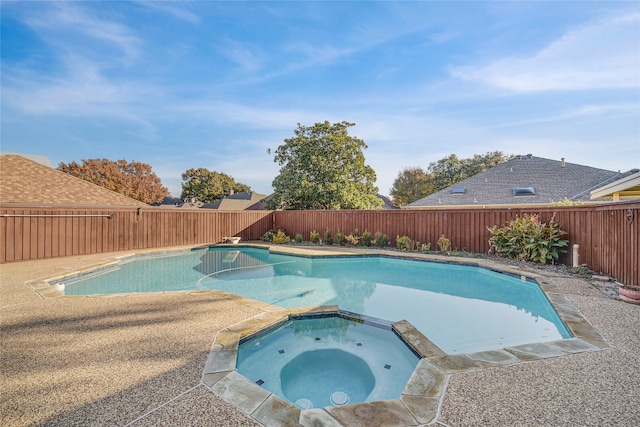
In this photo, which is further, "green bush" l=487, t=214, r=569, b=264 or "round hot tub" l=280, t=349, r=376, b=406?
"green bush" l=487, t=214, r=569, b=264

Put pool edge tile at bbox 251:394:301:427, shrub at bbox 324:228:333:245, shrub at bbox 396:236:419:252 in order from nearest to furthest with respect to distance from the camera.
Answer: pool edge tile at bbox 251:394:301:427 → shrub at bbox 396:236:419:252 → shrub at bbox 324:228:333:245

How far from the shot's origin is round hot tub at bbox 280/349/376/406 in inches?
94.7

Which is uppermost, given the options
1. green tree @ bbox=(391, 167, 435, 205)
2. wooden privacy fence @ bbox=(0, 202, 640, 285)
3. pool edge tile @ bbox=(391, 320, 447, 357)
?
green tree @ bbox=(391, 167, 435, 205)

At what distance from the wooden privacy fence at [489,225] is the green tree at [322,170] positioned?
2.23 metres

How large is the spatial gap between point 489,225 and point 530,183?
808 cm

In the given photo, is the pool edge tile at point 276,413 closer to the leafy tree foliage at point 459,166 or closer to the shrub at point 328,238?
the shrub at point 328,238

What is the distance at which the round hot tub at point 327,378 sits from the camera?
241 centimetres

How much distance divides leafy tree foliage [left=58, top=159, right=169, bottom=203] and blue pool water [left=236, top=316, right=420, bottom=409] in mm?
Answer: 31327

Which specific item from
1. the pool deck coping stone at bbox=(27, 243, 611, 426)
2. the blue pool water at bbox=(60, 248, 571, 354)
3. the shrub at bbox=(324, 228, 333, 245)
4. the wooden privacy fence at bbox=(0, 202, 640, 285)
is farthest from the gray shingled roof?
the pool deck coping stone at bbox=(27, 243, 611, 426)

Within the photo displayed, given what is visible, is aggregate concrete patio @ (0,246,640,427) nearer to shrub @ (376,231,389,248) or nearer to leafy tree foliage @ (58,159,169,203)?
shrub @ (376,231,389,248)

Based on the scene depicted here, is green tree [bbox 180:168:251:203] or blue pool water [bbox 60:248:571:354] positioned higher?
green tree [bbox 180:168:251:203]

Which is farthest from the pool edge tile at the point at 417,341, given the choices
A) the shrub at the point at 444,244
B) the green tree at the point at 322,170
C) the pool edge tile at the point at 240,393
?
the green tree at the point at 322,170

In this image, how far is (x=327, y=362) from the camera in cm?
297

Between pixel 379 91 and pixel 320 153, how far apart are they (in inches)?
217
